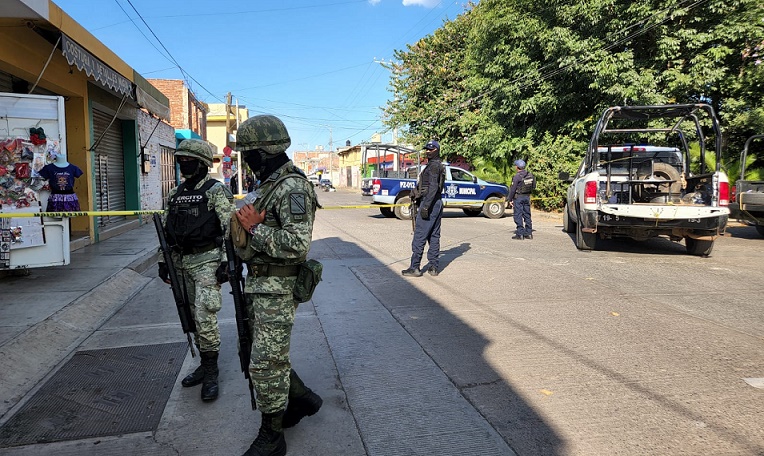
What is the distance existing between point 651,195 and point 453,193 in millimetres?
7903

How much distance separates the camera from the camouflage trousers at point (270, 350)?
2619 mm

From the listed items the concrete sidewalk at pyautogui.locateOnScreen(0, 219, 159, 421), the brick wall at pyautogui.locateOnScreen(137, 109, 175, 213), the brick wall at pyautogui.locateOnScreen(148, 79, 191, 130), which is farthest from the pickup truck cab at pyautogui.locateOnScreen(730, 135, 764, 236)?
the brick wall at pyautogui.locateOnScreen(148, 79, 191, 130)

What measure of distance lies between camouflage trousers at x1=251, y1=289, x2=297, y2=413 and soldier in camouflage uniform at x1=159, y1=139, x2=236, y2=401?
0.91 metres

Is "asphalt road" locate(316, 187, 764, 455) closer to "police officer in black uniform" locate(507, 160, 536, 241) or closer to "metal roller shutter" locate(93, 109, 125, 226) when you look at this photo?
"police officer in black uniform" locate(507, 160, 536, 241)

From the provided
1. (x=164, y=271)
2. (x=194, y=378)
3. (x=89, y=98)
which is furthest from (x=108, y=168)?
(x=194, y=378)

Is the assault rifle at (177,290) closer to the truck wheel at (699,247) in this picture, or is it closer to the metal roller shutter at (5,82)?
the metal roller shutter at (5,82)

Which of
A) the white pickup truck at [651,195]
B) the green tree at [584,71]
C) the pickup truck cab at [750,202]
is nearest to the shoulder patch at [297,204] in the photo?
the white pickup truck at [651,195]

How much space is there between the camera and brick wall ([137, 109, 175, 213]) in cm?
1462

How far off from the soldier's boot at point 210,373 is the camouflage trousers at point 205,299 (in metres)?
0.05

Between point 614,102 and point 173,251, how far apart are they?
51.3ft

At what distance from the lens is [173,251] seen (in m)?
3.64

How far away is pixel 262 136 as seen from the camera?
8.80 feet

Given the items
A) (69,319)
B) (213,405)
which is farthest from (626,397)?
(69,319)

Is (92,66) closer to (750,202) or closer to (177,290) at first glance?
(177,290)
